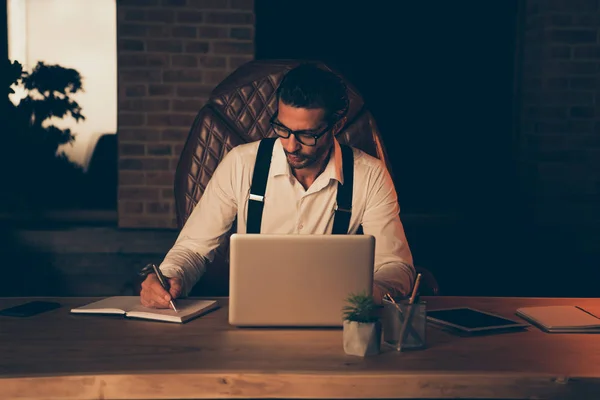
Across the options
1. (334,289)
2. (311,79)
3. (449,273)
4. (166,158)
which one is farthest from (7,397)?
(449,273)

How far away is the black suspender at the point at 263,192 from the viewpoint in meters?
2.34

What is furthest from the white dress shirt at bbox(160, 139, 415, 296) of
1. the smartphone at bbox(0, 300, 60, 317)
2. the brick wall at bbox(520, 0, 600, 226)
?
the brick wall at bbox(520, 0, 600, 226)

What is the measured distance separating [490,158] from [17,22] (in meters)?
2.80

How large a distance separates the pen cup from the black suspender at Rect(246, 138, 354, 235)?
906 millimetres

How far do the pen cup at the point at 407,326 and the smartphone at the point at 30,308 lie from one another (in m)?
0.84

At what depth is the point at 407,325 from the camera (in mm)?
1451

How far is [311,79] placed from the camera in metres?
2.15

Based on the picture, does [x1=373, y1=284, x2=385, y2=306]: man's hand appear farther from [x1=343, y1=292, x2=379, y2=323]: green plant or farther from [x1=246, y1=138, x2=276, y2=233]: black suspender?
[x1=246, y1=138, x2=276, y2=233]: black suspender

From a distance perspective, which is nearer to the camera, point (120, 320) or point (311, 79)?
point (120, 320)

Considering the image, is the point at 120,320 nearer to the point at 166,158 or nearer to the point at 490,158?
the point at 166,158

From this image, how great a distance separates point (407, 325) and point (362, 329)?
11cm

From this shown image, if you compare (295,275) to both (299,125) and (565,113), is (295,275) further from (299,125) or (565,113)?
(565,113)

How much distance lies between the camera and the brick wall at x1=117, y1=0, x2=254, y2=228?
381 cm

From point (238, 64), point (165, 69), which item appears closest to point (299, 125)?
point (238, 64)
